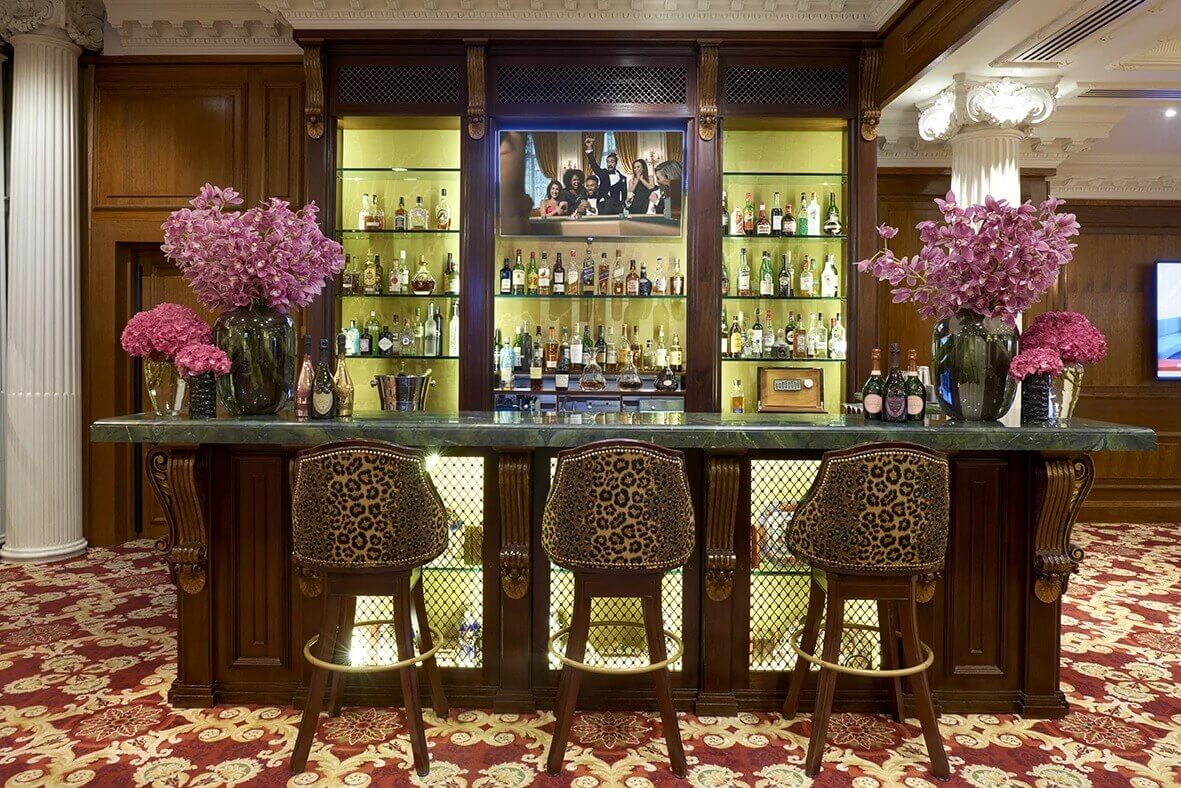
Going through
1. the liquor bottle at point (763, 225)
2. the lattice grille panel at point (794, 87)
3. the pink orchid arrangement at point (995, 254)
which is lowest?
the pink orchid arrangement at point (995, 254)

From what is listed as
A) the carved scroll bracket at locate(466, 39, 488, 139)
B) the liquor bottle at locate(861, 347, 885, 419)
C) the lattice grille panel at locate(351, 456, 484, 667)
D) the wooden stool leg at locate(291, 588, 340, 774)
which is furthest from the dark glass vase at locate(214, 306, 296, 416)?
the liquor bottle at locate(861, 347, 885, 419)

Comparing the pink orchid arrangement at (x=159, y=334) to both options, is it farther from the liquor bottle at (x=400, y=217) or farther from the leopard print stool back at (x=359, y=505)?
the liquor bottle at (x=400, y=217)

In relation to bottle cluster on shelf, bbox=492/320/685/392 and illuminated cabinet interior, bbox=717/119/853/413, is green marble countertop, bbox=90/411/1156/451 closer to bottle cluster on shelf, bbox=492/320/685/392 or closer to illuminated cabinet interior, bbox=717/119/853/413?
bottle cluster on shelf, bbox=492/320/685/392

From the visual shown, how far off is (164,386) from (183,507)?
475 millimetres

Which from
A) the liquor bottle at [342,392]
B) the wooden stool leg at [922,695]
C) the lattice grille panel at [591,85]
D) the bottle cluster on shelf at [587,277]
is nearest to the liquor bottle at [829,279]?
the bottle cluster on shelf at [587,277]

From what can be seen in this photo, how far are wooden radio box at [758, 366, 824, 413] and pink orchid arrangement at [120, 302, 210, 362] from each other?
3.17 m

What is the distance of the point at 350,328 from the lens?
180 inches

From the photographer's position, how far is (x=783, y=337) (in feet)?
15.3

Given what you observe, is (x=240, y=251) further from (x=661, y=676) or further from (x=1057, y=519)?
(x=1057, y=519)

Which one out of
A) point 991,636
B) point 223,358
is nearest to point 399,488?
point 223,358

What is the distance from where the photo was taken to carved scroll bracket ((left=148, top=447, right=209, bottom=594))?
101 inches

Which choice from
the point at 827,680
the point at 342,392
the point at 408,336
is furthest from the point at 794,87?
the point at 827,680

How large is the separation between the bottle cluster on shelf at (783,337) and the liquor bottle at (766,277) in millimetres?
143

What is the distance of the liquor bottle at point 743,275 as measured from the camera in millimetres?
4578
